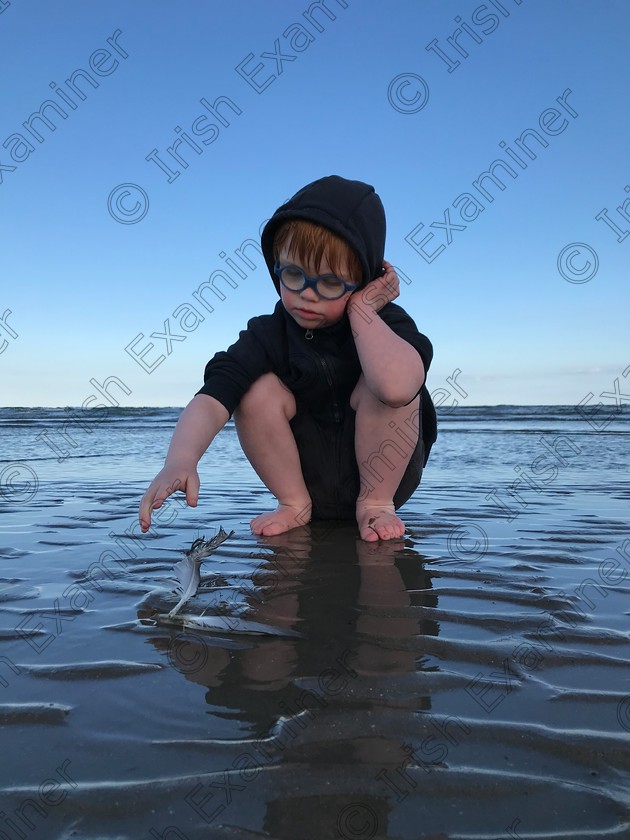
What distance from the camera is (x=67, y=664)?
4.73ft

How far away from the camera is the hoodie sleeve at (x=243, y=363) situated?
109 inches

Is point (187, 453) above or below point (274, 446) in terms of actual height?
above

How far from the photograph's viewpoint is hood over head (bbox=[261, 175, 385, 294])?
8.34 feet

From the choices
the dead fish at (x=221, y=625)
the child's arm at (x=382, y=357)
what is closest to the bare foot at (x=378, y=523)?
the child's arm at (x=382, y=357)

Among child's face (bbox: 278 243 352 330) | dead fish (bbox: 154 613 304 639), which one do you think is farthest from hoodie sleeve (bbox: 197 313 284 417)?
dead fish (bbox: 154 613 304 639)

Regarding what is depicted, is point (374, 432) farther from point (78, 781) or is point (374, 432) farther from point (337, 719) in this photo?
point (78, 781)

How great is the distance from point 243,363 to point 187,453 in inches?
21.7

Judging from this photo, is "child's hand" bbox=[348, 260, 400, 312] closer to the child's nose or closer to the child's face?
the child's face

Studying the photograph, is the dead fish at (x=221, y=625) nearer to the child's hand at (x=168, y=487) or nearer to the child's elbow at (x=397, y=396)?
the child's hand at (x=168, y=487)

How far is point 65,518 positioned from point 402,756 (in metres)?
2.63

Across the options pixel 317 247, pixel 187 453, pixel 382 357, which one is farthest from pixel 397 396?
pixel 187 453

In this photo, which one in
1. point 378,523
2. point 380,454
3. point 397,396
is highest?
point 397,396

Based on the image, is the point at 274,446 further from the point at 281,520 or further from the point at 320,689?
the point at 320,689

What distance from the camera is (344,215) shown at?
2.57 meters
